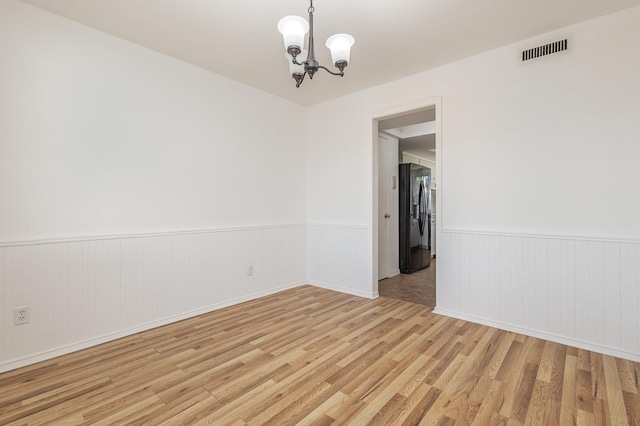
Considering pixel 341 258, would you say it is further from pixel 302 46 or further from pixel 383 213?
pixel 302 46

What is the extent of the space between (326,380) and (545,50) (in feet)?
10.7

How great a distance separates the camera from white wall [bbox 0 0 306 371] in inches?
90.1

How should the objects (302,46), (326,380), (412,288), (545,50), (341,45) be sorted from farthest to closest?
(412,288), (545,50), (326,380), (341,45), (302,46)

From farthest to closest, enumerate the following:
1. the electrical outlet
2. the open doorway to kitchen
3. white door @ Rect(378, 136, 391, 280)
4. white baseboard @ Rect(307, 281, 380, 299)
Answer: white door @ Rect(378, 136, 391, 280) → the open doorway to kitchen → white baseboard @ Rect(307, 281, 380, 299) → the electrical outlet

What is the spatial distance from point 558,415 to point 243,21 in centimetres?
345

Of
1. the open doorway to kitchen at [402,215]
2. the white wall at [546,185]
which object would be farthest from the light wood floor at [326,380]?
the open doorway to kitchen at [402,215]

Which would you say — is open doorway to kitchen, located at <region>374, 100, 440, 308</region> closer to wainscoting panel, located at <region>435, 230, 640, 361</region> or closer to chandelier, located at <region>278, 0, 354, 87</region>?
wainscoting panel, located at <region>435, 230, 640, 361</region>

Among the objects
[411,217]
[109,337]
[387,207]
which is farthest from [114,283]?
[411,217]

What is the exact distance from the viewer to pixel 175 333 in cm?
286

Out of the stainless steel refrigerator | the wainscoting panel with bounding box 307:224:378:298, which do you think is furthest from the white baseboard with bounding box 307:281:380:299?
the stainless steel refrigerator

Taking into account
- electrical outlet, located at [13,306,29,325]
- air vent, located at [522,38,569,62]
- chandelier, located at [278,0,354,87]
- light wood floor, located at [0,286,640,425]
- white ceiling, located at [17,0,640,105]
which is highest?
white ceiling, located at [17,0,640,105]

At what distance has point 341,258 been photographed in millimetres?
4223

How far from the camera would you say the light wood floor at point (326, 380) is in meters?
1.74

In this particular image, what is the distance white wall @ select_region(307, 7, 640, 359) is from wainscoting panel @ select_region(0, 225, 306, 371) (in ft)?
7.93
